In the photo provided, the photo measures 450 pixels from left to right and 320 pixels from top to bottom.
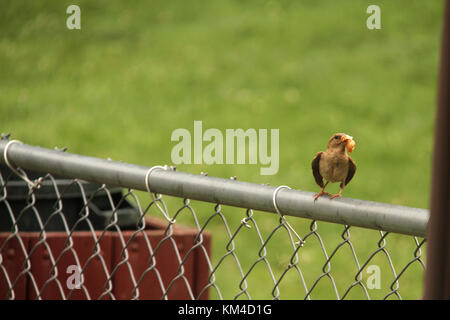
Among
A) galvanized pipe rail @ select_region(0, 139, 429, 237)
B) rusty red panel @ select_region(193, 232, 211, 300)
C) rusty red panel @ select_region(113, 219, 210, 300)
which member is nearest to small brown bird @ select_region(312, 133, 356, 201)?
galvanized pipe rail @ select_region(0, 139, 429, 237)

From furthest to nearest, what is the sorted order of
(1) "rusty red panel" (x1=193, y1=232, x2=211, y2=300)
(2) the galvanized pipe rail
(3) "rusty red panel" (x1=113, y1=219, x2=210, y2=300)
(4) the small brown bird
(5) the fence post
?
(1) "rusty red panel" (x1=193, y1=232, x2=211, y2=300), (3) "rusty red panel" (x1=113, y1=219, x2=210, y2=300), (4) the small brown bird, (2) the galvanized pipe rail, (5) the fence post

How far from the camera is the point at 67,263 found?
2719mm

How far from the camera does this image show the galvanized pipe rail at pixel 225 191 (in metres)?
1.48

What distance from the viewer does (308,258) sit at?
5.35m

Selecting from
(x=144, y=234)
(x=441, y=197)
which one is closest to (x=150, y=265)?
(x=144, y=234)

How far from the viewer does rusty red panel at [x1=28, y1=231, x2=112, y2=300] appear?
2682mm

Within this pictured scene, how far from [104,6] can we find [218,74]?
7.27 ft

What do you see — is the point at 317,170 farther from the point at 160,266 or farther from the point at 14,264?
the point at 14,264

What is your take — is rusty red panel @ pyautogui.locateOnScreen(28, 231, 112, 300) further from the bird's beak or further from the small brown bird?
the bird's beak

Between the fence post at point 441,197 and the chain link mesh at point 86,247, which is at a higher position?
the fence post at point 441,197

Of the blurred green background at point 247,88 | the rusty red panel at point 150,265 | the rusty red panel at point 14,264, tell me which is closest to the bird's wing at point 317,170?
the rusty red panel at point 150,265

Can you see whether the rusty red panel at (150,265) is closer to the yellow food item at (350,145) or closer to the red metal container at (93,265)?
the red metal container at (93,265)

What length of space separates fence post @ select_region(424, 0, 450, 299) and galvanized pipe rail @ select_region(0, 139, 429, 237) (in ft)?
2.07

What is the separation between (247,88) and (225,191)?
20.0ft
